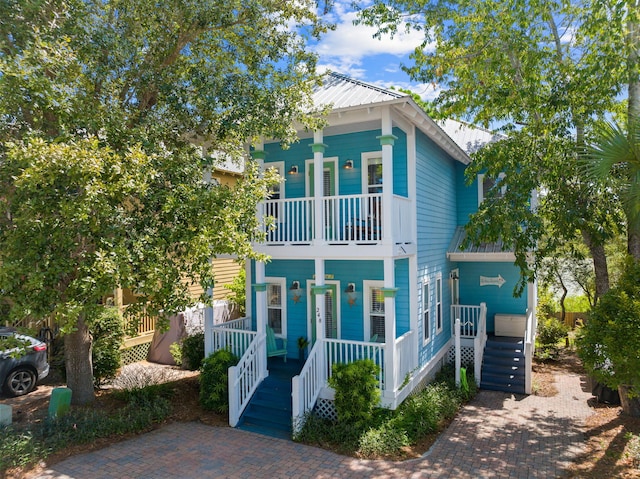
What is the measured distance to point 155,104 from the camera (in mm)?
10117

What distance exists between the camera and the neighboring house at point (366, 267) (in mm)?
9570

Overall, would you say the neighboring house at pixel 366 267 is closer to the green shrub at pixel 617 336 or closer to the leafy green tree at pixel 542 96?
the leafy green tree at pixel 542 96

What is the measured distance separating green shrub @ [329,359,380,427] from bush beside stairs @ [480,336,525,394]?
545cm

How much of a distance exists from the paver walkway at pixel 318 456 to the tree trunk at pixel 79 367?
6.22 ft

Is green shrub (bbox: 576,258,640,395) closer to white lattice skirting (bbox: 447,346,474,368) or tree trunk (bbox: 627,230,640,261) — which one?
tree trunk (bbox: 627,230,640,261)

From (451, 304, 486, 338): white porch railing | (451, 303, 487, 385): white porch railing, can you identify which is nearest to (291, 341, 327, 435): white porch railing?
(451, 303, 487, 385): white porch railing

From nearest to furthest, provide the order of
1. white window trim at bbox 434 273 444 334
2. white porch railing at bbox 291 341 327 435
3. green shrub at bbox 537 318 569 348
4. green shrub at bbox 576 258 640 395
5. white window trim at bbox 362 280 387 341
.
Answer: green shrub at bbox 576 258 640 395, white porch railing at bbox 291 341 327 435, white window trim at bbox 362 280 387 341, white window trim at bbox 434 273 444 334, green shrub at bbox 537 318 569 348

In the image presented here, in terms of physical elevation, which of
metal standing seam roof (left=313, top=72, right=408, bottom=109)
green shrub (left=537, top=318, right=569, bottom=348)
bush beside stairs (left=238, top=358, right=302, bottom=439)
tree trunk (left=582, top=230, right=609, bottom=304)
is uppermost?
metal standing seam roof (left=313, top=72, right=408, bottom=109)

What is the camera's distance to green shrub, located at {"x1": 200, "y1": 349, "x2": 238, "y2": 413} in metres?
10.1

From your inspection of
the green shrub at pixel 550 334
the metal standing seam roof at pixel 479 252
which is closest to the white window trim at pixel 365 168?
the metal standing seam roof at pixel 479 252

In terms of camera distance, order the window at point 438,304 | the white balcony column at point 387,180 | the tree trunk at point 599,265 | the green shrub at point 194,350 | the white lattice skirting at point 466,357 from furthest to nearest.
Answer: the white lattice skirting at point 466,357 < the window at point 438,304 < the green shrub at point 194,350 < the tree trunk at point 599,265 < the white balcony column at point 387,180

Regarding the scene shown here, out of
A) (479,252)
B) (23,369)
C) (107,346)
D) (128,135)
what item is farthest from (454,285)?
(23,369)

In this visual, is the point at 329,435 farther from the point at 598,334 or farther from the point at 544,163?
the point at 544,163

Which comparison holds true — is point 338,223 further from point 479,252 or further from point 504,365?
point 504,365
